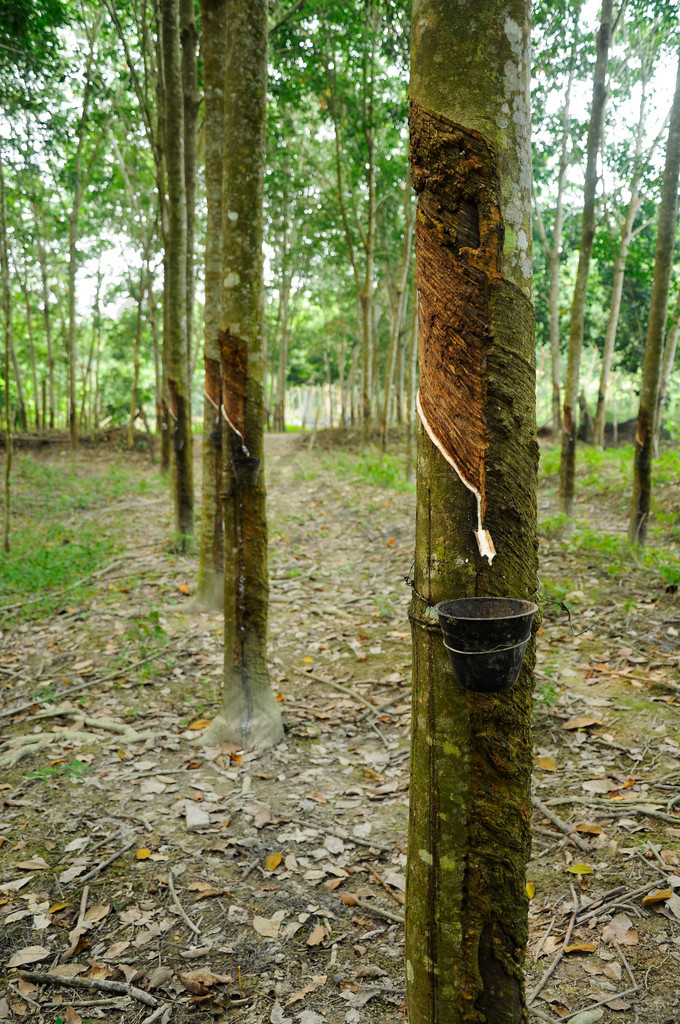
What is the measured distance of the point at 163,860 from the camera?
313cm

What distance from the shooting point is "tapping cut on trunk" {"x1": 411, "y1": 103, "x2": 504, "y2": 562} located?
157cm

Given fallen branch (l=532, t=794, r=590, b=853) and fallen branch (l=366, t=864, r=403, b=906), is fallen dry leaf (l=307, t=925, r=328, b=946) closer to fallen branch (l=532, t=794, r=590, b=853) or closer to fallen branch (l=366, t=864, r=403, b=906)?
fallen branch (l=366, t=864, r=403, b=906)

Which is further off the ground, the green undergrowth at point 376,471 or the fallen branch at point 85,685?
the green undergrowth at point 376,471

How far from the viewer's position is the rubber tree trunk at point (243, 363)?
13.3 feet

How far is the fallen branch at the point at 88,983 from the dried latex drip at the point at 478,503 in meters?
2.23

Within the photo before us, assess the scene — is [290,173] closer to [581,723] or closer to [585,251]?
[585,251]

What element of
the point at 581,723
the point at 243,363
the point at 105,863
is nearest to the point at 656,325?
the point at 581,723

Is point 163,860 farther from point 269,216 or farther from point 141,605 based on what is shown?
point 269,216

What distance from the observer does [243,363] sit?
407cm

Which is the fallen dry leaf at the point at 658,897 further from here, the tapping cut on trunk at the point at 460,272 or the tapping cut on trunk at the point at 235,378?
the tapping cut on trunk at the point at 235,378

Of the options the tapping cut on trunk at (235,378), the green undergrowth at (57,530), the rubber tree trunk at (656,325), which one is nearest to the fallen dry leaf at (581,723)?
the tapping cut on trunk at (235,378)

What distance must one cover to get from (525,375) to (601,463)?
1191 centimetres

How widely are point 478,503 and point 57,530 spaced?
9.44 metres

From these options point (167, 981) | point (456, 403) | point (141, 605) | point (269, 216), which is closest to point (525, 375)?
point (456, 403)
